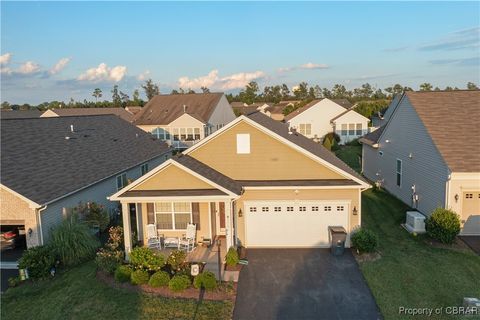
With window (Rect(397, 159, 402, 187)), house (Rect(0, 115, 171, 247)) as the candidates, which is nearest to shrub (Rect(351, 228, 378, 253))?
window (Rect(397, 159, 402, 187))

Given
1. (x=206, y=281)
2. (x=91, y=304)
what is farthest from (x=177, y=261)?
(x=91, y=304)

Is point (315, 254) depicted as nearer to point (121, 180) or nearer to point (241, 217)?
point (241, 217)

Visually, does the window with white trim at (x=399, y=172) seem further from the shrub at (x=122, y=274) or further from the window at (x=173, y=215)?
the shrub at (x=122, y=274)

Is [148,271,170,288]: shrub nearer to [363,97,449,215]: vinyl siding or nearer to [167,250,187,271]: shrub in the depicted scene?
[167,250,187,271]: shrub

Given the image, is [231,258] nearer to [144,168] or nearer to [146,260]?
[146,260]

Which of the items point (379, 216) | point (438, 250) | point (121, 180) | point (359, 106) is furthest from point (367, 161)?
point (359, 106)

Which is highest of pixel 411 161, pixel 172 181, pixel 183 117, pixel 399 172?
pixel 183 117
